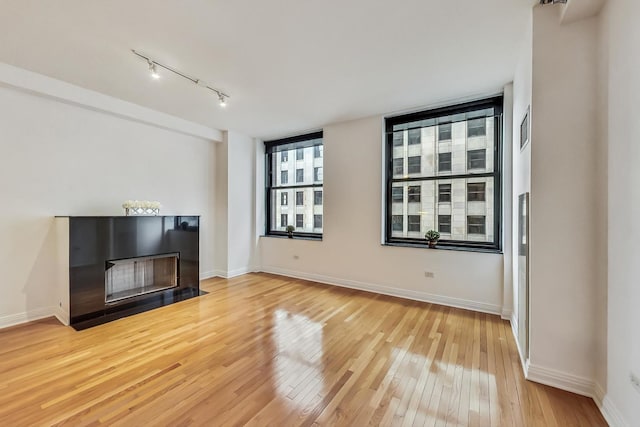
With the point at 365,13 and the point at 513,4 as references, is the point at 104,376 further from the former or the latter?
the point at 513,4

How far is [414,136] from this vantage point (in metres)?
4.11

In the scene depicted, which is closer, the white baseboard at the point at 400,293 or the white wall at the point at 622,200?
the white wall at the point at 622,200

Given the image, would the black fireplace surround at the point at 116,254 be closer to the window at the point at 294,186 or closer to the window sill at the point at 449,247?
the window at the point at 294,186

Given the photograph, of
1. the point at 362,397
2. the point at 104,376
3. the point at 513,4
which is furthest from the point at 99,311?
the point at 513,4

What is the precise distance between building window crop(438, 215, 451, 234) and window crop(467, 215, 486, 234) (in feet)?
0.84

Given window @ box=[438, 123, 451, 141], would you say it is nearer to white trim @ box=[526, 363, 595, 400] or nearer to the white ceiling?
the white ceiling

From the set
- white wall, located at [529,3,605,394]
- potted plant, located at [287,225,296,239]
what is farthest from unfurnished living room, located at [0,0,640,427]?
potted plant, located at [287,225,296,239]

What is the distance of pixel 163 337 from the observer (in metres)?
2.69

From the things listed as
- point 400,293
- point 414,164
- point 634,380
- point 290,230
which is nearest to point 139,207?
point 290,230

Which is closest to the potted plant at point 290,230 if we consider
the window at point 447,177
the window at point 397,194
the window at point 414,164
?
the window at point 447,177

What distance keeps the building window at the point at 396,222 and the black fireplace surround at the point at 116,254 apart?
325 centimetres

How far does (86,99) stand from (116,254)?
6.51ft

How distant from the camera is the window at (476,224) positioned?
3635 mm

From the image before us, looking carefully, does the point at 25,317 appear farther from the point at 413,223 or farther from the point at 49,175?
the point at 413,223
